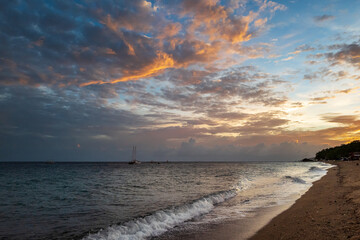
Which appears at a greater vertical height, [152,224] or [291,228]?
[291,228]

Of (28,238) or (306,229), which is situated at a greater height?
(306,229)

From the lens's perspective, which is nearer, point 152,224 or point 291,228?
point 291,228

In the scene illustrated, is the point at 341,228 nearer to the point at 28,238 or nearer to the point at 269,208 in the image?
the point at 269,208

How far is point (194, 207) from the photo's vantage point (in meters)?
18.8

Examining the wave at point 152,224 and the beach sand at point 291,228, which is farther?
the wave at point 152,224

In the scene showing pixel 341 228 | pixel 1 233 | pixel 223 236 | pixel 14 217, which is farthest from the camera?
pixel 14 217

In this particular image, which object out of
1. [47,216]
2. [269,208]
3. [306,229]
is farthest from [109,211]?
[306,229]

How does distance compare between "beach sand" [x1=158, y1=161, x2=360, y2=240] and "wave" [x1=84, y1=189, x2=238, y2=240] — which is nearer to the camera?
"beach sand" [x1=158, y1=161, x2=360, y2=240]

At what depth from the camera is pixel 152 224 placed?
13.8m

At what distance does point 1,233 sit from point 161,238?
351 inches

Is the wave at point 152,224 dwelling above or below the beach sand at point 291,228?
below

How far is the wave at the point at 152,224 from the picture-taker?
1191 centimetres

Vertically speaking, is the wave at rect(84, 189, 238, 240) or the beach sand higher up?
the beach sand

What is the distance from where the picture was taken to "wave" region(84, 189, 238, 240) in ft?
39.1
